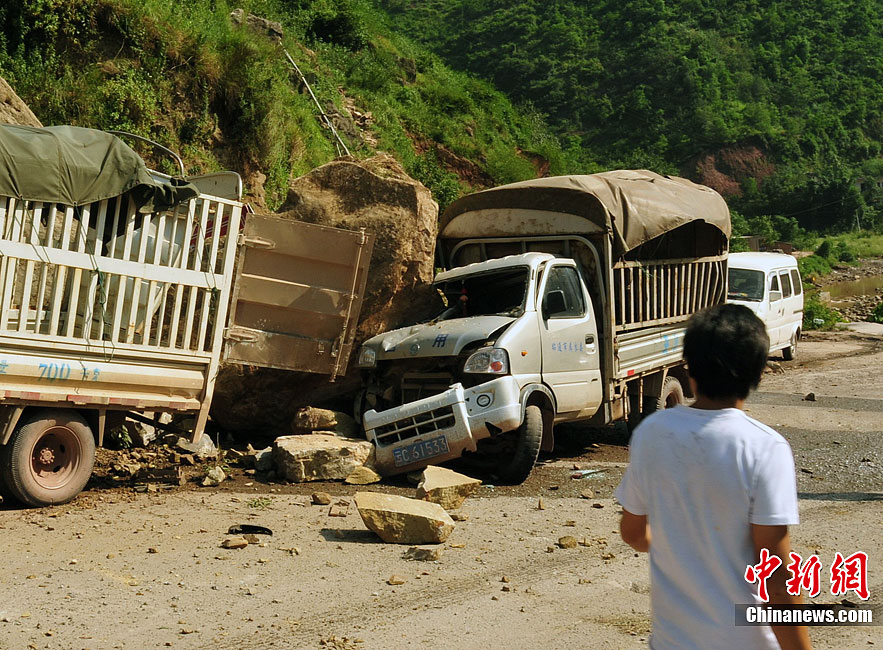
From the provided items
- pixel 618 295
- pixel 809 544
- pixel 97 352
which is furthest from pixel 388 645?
pixel 618 295

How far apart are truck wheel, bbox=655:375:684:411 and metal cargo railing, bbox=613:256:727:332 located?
→ 2.40ft

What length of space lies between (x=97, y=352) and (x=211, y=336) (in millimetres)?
1143

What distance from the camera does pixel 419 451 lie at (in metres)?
8.06

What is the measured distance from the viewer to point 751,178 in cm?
5912

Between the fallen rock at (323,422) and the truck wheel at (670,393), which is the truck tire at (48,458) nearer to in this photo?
the fallen rock at (323,422)

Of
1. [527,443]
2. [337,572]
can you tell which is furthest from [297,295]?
[337,572]

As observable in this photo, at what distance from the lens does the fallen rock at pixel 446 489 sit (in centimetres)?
727

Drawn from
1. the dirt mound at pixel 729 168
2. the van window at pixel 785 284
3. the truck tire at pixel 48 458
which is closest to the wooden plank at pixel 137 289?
the truck tire at pixel 48 458

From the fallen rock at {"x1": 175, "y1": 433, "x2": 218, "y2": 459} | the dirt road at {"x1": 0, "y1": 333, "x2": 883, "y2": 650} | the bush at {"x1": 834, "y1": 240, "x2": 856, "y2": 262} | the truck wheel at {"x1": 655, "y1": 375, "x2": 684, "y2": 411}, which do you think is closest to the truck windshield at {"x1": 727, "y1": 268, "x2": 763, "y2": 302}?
the truck wheel at {"x1": 655, "y1": 375, "x2": 684, "y2": 411}

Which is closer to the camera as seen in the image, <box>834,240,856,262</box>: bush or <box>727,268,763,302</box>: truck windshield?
<box>727,268,763,302</box>: truck windshield

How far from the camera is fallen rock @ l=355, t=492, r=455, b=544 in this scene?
6355mm

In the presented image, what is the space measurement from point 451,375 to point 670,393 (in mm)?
3626

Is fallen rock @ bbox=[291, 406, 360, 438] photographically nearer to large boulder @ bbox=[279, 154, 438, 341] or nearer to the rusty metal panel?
the rusty metal panel

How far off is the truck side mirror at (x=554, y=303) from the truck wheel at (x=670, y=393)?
2346mm
